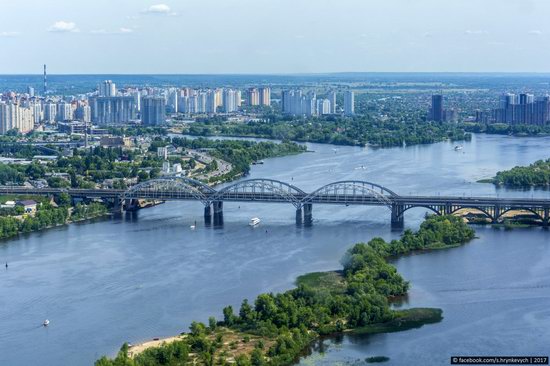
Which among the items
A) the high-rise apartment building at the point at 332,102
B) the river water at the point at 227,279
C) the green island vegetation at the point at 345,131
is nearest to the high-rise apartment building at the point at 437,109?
the green island vegetation at the point at 345,131

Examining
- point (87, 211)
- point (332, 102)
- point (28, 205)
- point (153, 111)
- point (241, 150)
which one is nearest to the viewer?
point (87, 211)

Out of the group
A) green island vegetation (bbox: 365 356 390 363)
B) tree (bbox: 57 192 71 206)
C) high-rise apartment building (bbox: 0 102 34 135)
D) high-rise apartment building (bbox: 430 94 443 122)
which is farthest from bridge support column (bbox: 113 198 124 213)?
high-rise apartment building (bbox: 430 94 443 122)

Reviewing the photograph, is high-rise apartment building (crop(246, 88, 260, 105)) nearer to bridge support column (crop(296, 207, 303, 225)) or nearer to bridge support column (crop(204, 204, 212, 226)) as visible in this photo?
bridge support column (crop(204, 204, 212, 226))

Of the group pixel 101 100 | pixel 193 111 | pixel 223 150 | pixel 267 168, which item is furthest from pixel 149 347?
pixel 193 111

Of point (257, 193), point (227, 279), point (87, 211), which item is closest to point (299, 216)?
point (257, 193)

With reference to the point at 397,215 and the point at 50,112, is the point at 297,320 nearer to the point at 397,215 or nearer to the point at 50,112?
the point at 397,215

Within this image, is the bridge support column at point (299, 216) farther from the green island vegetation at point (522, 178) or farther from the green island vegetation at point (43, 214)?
the green island vegetation at point (522, 178)
